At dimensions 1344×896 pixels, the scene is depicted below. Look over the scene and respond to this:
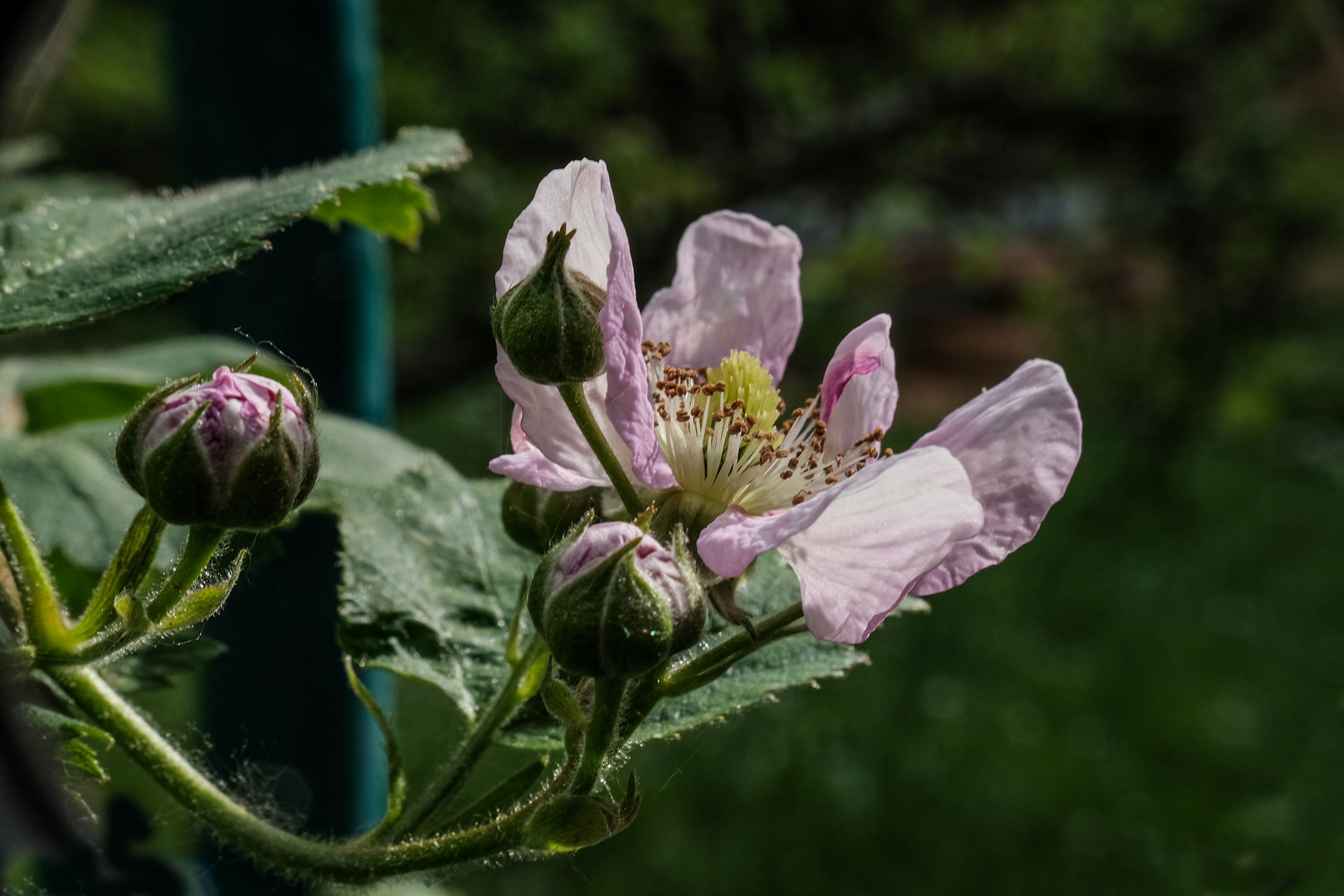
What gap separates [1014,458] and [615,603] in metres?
0.14

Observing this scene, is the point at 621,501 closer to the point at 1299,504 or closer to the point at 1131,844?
the point at 1131,844

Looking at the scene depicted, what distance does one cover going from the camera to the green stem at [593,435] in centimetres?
39

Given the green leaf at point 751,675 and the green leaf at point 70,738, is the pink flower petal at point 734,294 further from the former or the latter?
the green leaf at point 70,738

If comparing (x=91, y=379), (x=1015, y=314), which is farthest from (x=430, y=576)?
(x=1015, y=314)

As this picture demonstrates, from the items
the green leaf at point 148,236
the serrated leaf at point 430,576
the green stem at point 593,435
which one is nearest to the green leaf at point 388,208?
Answer: the green leaf at point 148,236

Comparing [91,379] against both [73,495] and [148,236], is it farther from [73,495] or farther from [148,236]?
[148,236]

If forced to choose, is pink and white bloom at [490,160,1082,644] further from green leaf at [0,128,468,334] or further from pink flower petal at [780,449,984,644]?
green leaf at [0,128,468,334]

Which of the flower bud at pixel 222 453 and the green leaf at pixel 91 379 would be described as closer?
the flower bud at pixel 222 453

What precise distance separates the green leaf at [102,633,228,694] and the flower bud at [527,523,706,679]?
201 millimetres

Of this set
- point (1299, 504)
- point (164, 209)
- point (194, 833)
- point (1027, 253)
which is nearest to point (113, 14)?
point (164, 209)

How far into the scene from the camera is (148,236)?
0.55 metres

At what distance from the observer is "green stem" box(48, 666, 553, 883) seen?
38 centimetres

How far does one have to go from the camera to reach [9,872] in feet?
1.28

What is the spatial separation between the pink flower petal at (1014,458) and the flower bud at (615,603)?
8 centimetres
